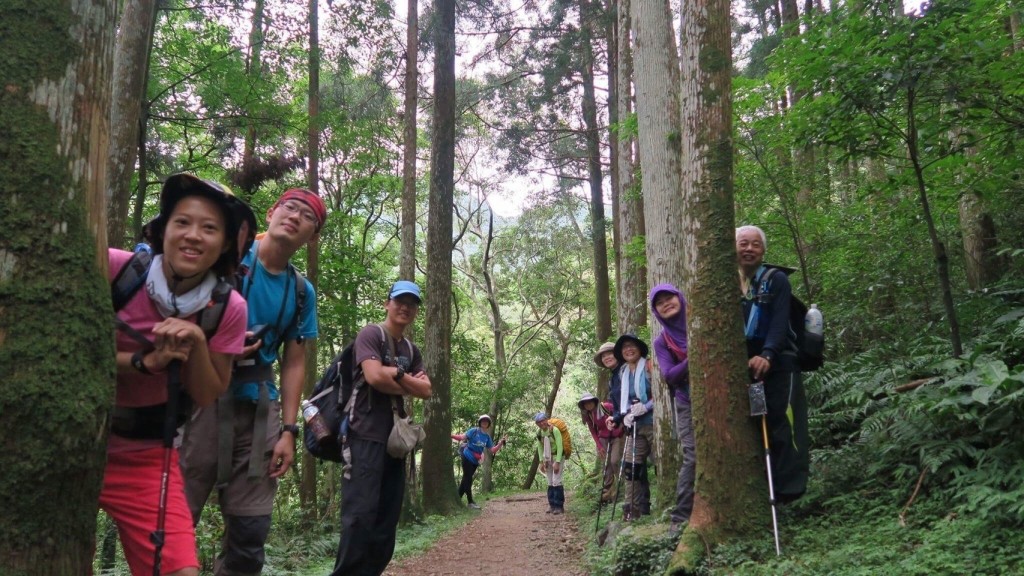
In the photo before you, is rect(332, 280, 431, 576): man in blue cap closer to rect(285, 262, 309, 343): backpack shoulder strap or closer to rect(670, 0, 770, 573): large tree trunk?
rect(285, 262, 309, 343): backpack shoulder strap

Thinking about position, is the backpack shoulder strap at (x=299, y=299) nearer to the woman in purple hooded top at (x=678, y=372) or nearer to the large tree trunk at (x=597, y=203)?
the woman in purple hooded top at (x=678, y=372)

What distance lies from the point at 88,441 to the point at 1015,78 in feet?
22.7

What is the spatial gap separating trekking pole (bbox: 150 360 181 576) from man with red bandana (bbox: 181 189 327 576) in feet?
2.87

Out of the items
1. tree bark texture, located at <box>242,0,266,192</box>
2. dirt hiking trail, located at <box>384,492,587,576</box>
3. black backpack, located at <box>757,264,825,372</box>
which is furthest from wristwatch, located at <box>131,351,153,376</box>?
tree bark texture, located at <box>242,0,266,192</box>

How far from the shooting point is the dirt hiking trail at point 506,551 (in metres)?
7.57

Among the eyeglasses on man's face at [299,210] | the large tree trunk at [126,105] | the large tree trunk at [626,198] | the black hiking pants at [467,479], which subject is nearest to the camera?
the eyeglasses on man's face at [299,210]

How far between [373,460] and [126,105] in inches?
177

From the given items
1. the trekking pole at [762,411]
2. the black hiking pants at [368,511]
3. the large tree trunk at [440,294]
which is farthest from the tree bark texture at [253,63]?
the trekking pole at [762,411]

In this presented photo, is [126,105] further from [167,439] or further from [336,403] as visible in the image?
[167,439]

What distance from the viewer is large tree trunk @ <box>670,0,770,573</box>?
15.2 ft

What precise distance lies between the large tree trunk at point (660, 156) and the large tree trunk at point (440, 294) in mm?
5219

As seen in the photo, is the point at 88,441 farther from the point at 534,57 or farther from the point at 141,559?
the point at 534,57

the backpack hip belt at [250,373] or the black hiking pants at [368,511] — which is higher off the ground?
the backpack hip belt at [250,373]

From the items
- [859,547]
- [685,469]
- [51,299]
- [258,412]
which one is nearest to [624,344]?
[685,469]
